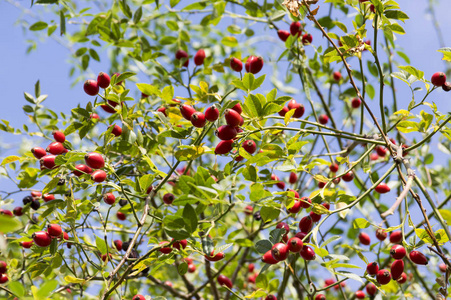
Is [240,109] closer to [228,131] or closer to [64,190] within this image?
[228,131]

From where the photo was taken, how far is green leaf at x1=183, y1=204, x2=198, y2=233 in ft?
4.53

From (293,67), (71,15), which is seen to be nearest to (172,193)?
(293,67)

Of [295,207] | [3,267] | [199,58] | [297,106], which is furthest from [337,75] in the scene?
[3,267]

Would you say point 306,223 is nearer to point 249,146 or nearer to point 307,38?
point 249,146

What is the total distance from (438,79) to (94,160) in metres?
1.38

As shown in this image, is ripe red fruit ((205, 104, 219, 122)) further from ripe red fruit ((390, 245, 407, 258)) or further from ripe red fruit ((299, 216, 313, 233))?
ripe red fruit ((390, 245, 407, 258))

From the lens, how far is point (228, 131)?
1540 millimetres

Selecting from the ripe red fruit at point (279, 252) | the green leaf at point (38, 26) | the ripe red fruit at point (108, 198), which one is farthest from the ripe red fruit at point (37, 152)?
the green leaf at point (38, 26)

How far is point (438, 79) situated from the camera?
173 cm

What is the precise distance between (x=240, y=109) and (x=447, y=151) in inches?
82.7

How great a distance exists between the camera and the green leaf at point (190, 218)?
1.38 m

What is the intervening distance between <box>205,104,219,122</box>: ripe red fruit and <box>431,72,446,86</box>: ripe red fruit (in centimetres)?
90

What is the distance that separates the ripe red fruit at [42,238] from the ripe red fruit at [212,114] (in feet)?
2.63

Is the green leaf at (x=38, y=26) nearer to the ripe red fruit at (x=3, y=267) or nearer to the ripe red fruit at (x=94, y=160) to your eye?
the ripe red fruit at (x=3, y=267)
